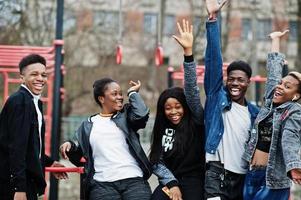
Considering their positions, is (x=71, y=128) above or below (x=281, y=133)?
below

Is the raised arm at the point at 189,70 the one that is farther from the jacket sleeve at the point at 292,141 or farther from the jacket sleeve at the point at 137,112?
the jacket sleeve at the point at 292,141

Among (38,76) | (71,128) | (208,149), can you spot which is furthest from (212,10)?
(71,128)

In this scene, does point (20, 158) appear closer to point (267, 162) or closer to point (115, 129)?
point (115, 129)

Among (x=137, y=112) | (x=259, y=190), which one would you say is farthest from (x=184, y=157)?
(x=259, y=190)

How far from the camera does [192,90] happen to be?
14.4ft

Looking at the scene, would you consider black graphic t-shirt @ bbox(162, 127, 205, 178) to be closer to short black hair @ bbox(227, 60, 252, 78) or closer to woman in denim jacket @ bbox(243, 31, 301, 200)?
woman in denim jacket @ bbox(243, 31, 301, 200)

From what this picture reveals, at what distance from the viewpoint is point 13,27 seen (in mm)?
14188

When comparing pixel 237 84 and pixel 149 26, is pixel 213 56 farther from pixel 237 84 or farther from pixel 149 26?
pixel 149 26

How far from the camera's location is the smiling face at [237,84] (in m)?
4.36

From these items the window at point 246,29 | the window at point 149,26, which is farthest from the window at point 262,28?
the window at point 149,26

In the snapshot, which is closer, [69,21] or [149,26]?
[69,21]

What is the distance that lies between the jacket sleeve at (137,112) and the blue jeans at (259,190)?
2.73 ft

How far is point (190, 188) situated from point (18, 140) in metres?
1.23

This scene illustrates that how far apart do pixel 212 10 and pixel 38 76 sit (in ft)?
4.33
